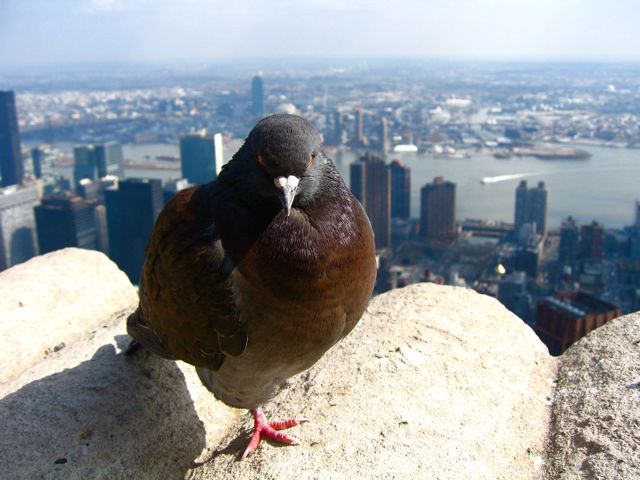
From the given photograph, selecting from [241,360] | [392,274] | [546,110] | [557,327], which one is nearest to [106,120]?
[546,110]

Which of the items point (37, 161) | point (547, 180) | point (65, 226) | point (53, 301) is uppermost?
point (53, 301)

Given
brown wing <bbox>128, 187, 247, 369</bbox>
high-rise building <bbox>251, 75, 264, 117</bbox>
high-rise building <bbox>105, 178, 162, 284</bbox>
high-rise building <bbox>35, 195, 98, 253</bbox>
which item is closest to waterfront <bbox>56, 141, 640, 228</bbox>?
high-rise building <bbox>105, 178, 162, 284</bbox>

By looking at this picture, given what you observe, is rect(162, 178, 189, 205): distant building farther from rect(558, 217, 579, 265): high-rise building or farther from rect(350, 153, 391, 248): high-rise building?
rect(558, 217, 579, 265): high-rise building

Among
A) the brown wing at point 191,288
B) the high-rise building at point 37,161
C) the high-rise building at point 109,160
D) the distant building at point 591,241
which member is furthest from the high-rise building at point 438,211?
the high-rise building at point 37,161

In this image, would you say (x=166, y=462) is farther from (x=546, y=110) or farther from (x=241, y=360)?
(x=546, y=110)

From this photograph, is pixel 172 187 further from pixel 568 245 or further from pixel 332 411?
pixel 332 411

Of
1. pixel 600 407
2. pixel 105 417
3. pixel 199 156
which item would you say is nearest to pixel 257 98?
pixel 199 156
